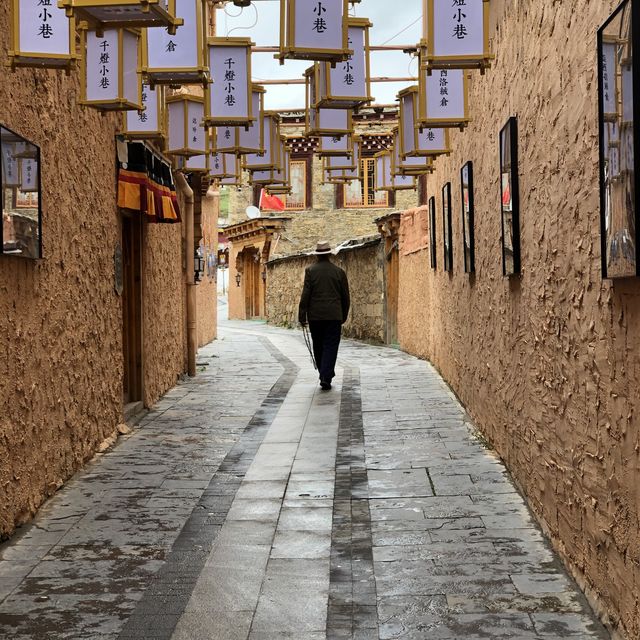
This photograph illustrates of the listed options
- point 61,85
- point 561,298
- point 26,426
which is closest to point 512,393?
point 561,298

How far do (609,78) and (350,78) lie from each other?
15.5ft

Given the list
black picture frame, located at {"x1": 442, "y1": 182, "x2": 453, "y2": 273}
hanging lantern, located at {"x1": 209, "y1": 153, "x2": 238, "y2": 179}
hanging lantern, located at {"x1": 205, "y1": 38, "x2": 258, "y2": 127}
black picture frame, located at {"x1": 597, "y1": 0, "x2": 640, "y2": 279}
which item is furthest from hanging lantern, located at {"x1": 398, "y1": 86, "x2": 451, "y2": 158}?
black picture frame, located at {"x1": 597, "y1": 0, "x2": 640, "y2": 279}

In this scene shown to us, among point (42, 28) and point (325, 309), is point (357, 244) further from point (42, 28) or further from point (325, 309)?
point (42, 28)

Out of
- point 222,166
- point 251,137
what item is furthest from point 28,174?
point 222,166

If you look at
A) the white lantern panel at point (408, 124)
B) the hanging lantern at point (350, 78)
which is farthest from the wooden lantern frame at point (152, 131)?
the white lantern panel at point (408, 124)

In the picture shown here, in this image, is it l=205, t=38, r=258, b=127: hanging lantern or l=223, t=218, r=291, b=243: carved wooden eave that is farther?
l=223, t=218, r=291, b=243: carved wooden eave

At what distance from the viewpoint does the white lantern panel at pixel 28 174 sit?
5547 millimetres

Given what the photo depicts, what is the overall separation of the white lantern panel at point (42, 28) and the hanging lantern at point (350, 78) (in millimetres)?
3093

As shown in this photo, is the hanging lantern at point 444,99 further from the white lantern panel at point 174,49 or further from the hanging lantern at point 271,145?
the hanging lantern at point 271,145

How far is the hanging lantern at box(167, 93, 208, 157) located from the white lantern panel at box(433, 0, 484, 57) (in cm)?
420

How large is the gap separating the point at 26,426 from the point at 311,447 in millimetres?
2802

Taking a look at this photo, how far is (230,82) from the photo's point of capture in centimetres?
878

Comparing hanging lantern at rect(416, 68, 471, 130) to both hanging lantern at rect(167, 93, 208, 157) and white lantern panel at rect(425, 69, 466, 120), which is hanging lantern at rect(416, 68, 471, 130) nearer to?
white lantern panel at rect(425, 69, 466, 120)

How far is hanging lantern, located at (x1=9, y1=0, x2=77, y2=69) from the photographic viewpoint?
5055 millimetres
